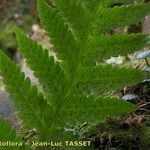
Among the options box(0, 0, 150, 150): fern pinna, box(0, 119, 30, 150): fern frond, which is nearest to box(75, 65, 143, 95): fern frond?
box(0, 0, 150, 150): fern pinna

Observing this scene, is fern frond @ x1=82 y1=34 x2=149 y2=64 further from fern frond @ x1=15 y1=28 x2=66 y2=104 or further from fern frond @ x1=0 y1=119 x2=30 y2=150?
fern frond @ x1=0 y1=119 x2=30 y2=150

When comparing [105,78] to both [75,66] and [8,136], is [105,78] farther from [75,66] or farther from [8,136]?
[8,136]

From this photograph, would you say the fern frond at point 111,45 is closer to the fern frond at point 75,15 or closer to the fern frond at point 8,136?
the fern frond at point 75,15

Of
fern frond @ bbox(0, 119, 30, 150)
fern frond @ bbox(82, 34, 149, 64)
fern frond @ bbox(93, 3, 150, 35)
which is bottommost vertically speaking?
fern frond @ bbox(0, 119, 30, 150)

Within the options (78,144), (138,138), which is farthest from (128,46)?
(138,138)

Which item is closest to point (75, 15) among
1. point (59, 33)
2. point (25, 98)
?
point (59, 33)

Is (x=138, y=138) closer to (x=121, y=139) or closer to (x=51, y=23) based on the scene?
(x=121, y=139)
